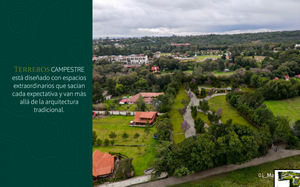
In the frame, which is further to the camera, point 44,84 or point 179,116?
point 179,116

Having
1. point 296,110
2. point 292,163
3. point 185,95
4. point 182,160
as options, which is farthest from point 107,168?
point 296,110

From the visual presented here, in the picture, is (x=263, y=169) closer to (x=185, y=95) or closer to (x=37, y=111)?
(x=37, y=111)

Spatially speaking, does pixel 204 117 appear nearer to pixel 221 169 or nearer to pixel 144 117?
pixel 144 117

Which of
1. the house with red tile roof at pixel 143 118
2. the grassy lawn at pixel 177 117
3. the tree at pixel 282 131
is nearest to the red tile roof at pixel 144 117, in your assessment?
the house with red tile roof at pixel 143 118

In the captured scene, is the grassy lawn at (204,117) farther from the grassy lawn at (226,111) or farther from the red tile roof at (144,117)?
the red tile roof at (144,117)

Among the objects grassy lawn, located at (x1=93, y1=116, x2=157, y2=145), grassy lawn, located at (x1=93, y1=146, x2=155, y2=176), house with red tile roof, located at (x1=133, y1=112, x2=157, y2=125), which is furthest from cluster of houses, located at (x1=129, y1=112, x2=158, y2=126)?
grassy lawn, located at (x1=93, y1=146, x2=155, y2=176)
